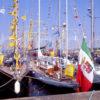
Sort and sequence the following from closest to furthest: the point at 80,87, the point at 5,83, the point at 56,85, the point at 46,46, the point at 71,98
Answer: the point at 71,98 < the point at 80,87 < the point at 5,83 < the point at 56,85 < the point at 46,46

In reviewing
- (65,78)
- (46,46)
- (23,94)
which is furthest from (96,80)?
(46,46)

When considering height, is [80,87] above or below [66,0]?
below

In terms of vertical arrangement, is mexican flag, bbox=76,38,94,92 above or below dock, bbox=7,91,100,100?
above

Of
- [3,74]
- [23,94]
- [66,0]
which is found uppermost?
[66,0]

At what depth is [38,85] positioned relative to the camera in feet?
45.8

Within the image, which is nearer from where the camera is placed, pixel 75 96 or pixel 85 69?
pixel 75 96

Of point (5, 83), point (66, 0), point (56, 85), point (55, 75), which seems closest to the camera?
point (5, 83)

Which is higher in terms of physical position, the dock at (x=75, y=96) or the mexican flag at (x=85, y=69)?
the mexican flag at (x=85, y=69)

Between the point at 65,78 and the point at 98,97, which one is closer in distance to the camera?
the point at 98,97

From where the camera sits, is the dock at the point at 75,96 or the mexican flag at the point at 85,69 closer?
the dock at the point at 75,96

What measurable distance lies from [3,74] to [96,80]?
14.1ft

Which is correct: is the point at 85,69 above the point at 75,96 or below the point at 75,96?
above

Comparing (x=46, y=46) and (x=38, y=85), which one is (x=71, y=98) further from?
(x=46, y=46)

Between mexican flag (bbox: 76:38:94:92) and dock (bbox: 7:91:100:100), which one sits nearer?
dock (bbox: 7:91:100:100)
